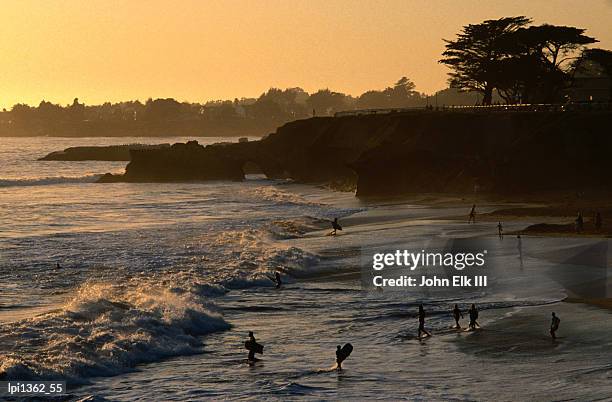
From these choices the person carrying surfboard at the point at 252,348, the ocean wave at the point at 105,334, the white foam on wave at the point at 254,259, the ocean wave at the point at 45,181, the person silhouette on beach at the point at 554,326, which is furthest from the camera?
the ocean wave at the point at 45,181

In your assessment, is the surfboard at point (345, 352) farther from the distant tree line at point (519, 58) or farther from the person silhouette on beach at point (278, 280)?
the distant tree line at point (519, 58)

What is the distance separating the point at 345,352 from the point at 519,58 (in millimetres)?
72992

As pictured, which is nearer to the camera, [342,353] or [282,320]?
[342,353]

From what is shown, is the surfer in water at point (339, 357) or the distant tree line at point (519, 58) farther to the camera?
the distant tree line at point (519, 58)

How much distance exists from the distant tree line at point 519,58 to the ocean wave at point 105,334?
6252cm

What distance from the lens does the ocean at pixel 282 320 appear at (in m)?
24.3

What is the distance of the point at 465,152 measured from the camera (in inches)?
3324

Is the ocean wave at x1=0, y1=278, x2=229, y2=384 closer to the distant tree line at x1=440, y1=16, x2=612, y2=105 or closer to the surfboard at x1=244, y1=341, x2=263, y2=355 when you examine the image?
the surfboard at x1=244, y1=341, x2=263, y2=355

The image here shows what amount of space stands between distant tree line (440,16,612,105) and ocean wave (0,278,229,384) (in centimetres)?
6252

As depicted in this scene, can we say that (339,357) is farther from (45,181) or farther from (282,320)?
(45,181)

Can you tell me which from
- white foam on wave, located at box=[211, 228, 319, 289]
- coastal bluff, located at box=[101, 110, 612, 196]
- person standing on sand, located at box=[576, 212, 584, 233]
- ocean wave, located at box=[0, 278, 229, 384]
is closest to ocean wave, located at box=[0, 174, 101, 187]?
coastal bluff, located at box=[101, 110, 612, 196]

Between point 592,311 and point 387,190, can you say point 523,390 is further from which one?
point 387,190

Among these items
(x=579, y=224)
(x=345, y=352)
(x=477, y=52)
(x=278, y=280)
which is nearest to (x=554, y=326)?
(x=345, y=352)

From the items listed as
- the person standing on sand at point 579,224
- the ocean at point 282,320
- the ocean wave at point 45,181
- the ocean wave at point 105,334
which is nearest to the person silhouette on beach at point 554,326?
the ocean at point 282,320
